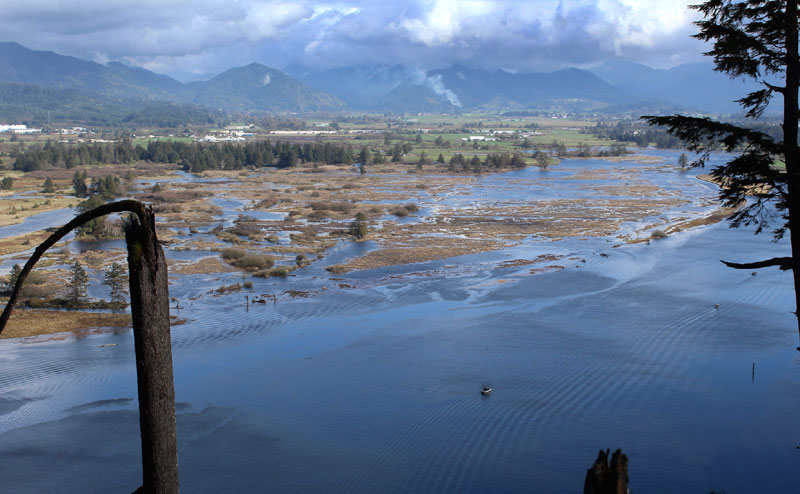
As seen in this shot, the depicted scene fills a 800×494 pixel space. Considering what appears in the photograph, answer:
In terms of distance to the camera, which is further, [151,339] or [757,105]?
[757,105]

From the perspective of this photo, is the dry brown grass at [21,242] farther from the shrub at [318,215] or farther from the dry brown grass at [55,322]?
the shrub at [318,215]

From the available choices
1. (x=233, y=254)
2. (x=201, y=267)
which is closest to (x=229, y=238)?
(x=233, y=254)

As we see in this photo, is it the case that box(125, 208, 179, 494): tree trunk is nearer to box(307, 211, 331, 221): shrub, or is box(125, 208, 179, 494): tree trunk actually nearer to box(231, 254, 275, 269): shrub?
box(231, 254, 275, 269): shrub

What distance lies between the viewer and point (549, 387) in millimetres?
→ 17906

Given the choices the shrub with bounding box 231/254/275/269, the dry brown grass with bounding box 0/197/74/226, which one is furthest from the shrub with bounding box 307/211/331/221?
the dry brown grass with bounding box 0/197/74/226

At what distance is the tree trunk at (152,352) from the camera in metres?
3.40

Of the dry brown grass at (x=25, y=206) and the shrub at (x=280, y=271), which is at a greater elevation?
the dry brown grass at (x=25, y=206)

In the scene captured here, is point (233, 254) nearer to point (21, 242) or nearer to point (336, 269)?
point (336, 269)

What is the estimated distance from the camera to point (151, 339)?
3.56m

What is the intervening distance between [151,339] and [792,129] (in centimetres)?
701

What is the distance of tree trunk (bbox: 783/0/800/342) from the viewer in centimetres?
695

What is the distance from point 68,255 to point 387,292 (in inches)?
719

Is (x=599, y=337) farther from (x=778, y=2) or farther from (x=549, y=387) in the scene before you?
(x=778, y=2)

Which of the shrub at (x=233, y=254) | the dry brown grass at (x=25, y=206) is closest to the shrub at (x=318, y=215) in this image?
the shrub at (x=233, y=254)
